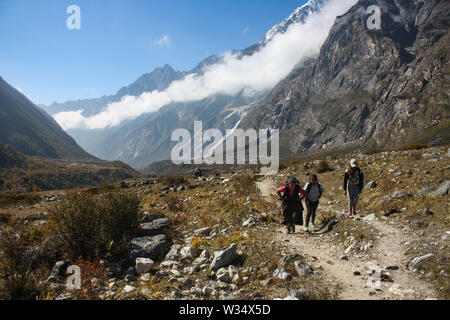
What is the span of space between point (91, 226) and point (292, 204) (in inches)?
297

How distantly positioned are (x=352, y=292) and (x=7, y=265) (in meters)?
9.22

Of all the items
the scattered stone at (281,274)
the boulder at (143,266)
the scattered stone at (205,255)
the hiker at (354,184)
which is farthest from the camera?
→ the hiker at (354,184)

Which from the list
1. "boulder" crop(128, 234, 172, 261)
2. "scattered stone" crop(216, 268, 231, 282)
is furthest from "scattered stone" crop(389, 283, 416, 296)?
"boulder" crop(128, 234, 172, 261)

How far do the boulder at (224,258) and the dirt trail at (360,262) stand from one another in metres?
1.89

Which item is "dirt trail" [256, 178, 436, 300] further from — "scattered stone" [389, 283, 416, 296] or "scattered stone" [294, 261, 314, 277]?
"scattered stone" [294, 261, 314, 277]

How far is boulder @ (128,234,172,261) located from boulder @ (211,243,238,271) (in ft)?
8.11

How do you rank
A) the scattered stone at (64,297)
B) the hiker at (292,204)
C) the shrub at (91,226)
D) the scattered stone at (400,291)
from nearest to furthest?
the scattered stone at (400,291) → the scattered stone at (64,297) → the shrub at (91,226) → the hiker at (292,204)

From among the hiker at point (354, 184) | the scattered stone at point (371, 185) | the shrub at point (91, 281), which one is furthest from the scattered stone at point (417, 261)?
the scattered stone at point (371, 185)

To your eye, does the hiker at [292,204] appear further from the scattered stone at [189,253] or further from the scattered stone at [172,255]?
the scattered stone at [172,255]

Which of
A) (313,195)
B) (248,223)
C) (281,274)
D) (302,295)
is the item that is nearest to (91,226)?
(248,223)

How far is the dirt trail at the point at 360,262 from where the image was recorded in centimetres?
539

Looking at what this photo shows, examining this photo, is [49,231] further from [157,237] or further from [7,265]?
[157,237]

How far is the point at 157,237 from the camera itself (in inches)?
381
